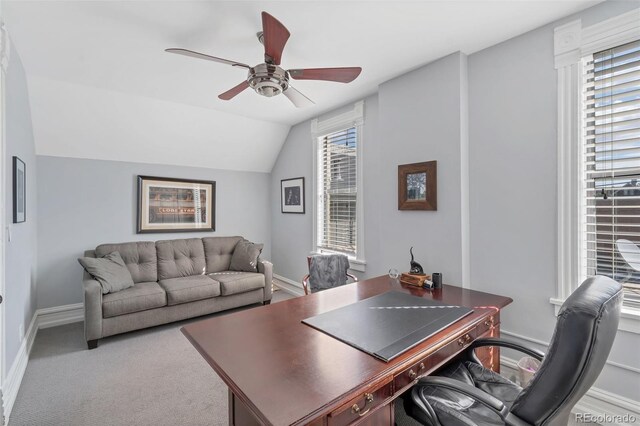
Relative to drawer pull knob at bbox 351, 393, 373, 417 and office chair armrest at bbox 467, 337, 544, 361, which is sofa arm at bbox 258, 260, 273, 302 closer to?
office chair armrest at bbox 467, 337, 544, 361

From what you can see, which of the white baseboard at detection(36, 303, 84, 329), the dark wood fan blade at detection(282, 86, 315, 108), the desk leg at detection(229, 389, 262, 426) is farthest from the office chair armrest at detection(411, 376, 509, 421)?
the white baseboard at detection(36, 303, 84, 329)

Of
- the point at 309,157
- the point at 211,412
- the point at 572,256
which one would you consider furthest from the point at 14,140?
the point at 572,256

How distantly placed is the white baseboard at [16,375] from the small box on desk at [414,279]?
298cm

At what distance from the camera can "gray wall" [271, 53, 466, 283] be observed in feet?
8.43

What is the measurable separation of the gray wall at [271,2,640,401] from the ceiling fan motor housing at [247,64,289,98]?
1.42m

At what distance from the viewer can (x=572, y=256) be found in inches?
81.2

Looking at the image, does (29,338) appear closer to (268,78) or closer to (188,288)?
(188,288)

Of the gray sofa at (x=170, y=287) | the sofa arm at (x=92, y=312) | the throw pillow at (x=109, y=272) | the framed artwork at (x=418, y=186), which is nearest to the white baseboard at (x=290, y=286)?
the gray sofa at (x=170, y=287)

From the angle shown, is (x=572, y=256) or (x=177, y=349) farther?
(x=177, y=349)

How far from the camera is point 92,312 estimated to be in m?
2.94

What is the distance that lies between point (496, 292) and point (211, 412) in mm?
2381

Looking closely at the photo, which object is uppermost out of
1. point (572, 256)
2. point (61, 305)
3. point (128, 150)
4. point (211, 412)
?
point (128, 150)

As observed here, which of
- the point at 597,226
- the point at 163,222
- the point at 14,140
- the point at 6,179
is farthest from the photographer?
the point at 163,222

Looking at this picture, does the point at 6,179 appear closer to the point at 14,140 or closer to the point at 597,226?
the point at 14,140
